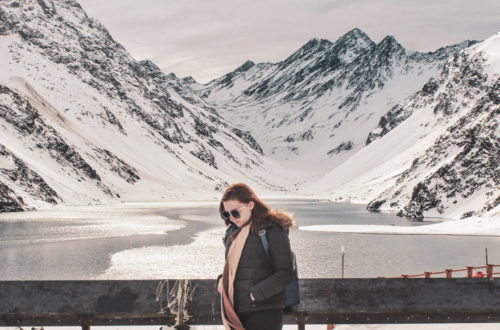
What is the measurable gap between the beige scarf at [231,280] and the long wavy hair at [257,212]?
0.13 m

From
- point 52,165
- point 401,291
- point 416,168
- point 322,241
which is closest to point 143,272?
point 322,241

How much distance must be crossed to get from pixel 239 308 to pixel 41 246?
5142 centimetres

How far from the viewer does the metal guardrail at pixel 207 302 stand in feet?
24.7

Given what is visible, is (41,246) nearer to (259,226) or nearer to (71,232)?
(71,232)

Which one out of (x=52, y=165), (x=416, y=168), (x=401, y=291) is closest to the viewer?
(x=401, y=291)

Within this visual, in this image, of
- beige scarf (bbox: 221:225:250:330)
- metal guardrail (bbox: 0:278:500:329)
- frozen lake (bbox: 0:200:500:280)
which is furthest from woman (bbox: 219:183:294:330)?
frozen lake (bbox: 0:200:500:280)

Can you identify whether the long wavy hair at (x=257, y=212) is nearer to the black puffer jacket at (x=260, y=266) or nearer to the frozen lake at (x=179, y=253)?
the black puffer jacket at (x=260, y=266)

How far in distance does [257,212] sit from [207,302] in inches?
79.8

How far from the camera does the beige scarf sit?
6.07 metres

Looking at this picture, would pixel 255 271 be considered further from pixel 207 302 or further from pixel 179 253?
pixel 179 253

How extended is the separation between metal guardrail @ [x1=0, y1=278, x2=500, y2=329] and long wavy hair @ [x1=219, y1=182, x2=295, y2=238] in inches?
70.2

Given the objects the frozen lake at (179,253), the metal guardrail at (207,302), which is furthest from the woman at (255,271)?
the frozen lake at (179,253)

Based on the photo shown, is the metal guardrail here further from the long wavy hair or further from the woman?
the long wavy hair

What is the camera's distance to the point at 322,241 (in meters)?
60.2
